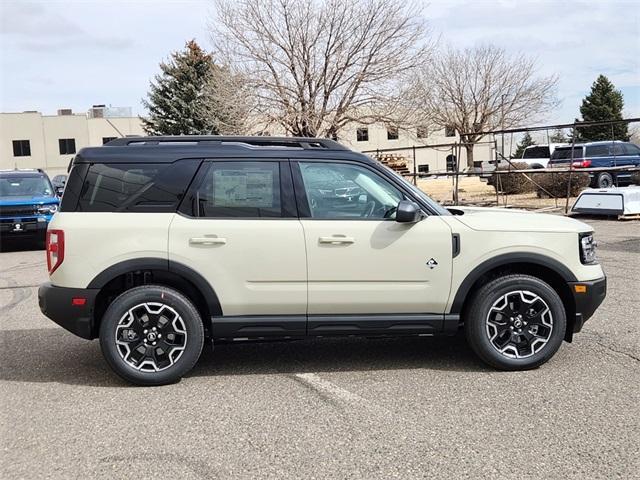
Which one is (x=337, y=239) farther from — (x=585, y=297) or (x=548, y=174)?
(x=548, y=174)

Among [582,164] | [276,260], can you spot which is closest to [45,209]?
[276,260]

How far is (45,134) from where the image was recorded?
63.9 metres

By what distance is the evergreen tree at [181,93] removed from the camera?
1645 inches

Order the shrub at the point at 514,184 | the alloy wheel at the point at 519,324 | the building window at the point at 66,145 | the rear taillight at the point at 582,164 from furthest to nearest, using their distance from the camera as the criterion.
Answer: the building window at the point at 66,145 < the shrub at the point at 514,184 < the rear taillight at the point at 582,164 < the alloy wheel at the point at 519,324

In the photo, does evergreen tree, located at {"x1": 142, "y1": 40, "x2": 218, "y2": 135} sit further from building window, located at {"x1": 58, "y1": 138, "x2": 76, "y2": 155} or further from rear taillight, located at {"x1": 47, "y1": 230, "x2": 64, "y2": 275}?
rear taillight, located at {"x1": 47, "y1": 230, "x2": 64, "y2": 275}

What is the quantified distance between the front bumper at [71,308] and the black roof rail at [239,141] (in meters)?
1.19

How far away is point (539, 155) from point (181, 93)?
24150 millimetres

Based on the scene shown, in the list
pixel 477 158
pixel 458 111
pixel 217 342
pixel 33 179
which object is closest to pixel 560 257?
pixel 217 342

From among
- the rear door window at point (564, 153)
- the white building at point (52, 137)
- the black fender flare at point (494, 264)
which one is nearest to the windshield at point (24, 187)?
the black fender flare at point (494, 264)

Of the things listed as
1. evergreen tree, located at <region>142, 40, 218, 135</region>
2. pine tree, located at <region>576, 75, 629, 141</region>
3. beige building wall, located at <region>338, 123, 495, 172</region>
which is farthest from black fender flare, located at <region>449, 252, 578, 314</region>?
pine tree, located at <region>576, 75, 629, 141</region>

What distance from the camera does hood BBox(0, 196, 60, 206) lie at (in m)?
14.1

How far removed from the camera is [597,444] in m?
3.64

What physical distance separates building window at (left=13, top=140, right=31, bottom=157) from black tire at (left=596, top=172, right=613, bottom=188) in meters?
56.8

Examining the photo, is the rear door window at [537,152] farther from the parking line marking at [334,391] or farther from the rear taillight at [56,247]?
the rear taillight at [56,247]
